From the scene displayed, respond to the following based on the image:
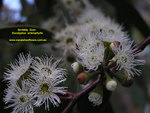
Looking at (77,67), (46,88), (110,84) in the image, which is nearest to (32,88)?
(46,88)

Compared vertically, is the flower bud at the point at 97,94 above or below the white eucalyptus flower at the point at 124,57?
below

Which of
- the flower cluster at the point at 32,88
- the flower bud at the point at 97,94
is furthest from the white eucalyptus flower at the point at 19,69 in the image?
the flower bud at the point at 97,94

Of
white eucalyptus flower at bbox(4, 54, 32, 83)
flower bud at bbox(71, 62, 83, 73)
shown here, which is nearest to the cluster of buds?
flower bud at bbox(71, 62, 83, 73)

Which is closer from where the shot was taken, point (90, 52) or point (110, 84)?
point (110, 84)

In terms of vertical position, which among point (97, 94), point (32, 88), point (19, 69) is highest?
point (19, 69)

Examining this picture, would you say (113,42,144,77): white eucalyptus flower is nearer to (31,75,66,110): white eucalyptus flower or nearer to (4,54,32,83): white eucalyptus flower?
(31,75,66,110): white eucalyptus flower

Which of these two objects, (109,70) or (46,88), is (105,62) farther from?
(46,88)

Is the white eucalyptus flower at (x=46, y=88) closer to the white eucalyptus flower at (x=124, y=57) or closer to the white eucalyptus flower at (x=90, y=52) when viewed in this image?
the white eucalyptus flower at (x=90, y=52)

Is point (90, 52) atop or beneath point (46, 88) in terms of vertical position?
atop

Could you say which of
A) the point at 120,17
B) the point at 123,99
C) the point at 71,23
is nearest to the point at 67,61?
the point at 71,23
